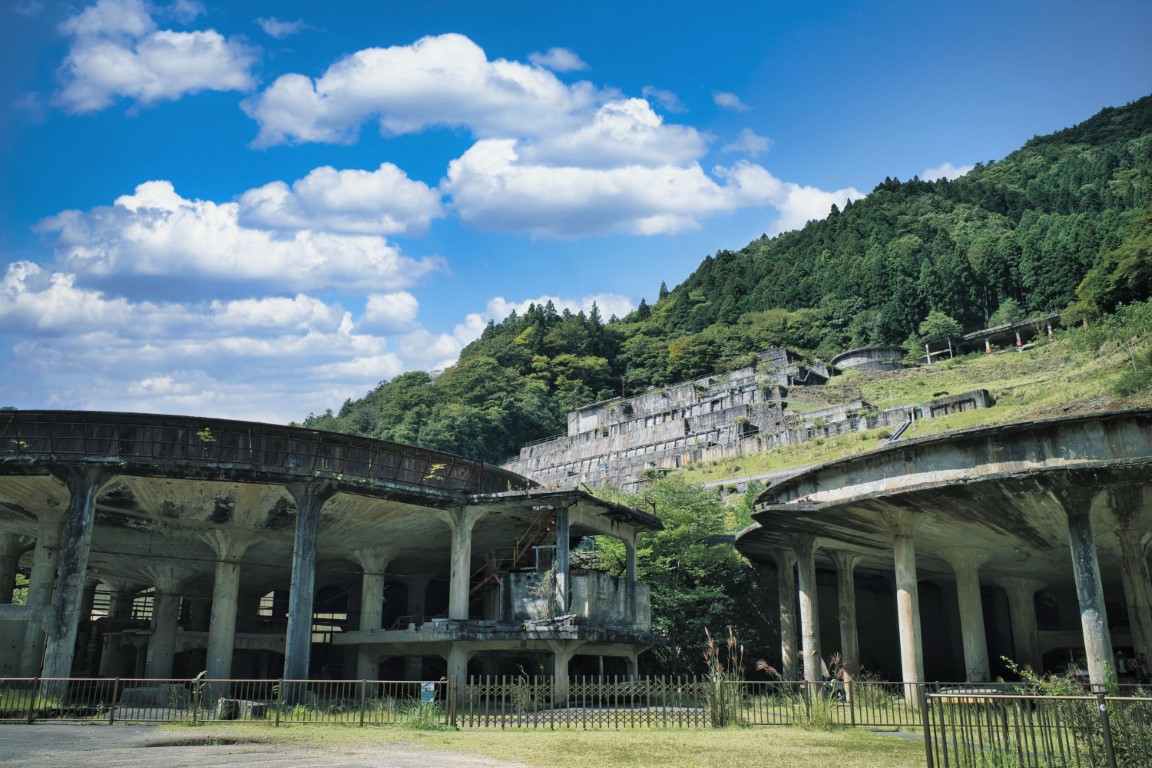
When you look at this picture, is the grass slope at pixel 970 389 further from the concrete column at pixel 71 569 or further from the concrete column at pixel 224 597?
the concrete column at pixel 71 569

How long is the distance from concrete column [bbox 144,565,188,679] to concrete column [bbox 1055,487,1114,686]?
29475mm

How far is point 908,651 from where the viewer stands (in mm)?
23891

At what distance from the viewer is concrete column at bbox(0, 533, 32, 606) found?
30391 millimetres

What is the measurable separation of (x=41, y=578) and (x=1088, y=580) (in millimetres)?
29267

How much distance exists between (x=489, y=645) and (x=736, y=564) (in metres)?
12.1

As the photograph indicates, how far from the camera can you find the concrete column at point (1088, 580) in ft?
63.0

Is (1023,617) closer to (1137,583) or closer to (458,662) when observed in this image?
(1137,583)

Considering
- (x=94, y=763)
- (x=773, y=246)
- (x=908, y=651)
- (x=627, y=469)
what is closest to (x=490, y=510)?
(x=908, y=651)

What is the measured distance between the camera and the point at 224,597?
29219 mm

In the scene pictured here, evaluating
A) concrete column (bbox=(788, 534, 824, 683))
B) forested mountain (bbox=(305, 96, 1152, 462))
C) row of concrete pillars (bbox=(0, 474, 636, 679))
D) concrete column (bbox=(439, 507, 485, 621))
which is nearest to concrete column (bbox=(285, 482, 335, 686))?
row of concrete pillars (bbox=(0, 474, 636, 679))

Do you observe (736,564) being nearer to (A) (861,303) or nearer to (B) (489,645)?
(B) (489,645)

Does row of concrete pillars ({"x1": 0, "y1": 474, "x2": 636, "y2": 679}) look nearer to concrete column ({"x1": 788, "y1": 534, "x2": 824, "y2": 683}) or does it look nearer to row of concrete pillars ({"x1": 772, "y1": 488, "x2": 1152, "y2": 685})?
concrete column ({"x1": 788, "y1": 534, "x2": 824, "y2": 683})

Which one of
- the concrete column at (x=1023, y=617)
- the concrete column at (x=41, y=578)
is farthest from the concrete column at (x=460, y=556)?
the concrete column at (x=1023, y=617)

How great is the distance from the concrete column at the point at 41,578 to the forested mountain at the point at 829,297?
65057 mm
